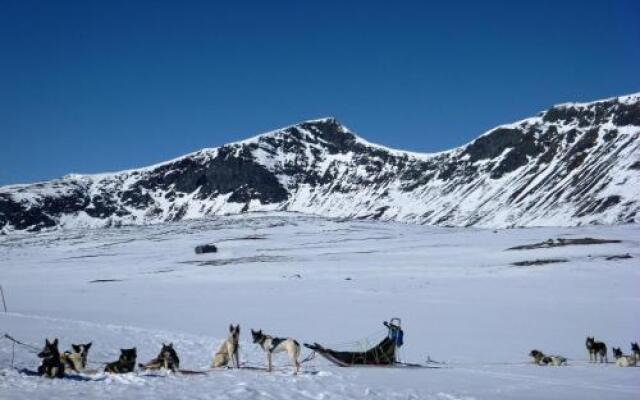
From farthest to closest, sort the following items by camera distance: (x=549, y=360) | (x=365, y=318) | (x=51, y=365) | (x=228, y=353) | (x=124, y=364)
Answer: (x=365, y=318)
(x=549, y=360)
(x=228, y=353)
(x=124, y=364)
(x=51, y=365)

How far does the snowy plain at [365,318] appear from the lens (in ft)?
49.9

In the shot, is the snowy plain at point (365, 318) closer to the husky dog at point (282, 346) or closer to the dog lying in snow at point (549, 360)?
the husky dog at point (282, 346)

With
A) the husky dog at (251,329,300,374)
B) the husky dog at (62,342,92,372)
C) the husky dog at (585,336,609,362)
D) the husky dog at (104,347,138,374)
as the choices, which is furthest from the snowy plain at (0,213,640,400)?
the husky dog at (62,342,92,372)

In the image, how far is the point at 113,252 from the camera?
136625 mm

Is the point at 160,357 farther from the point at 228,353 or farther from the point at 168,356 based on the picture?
the point at 228,353

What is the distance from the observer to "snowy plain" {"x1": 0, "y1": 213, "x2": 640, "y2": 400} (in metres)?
15.2

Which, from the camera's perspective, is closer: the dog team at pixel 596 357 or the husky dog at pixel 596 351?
the dog team at pixel 596 357

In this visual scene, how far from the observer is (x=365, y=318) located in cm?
3250

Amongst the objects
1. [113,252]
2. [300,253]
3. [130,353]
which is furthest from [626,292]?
[113,252]

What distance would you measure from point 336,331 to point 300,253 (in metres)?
74.3

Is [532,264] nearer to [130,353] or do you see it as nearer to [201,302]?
[201,302]

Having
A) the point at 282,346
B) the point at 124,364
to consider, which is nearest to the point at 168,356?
the point at 124,364

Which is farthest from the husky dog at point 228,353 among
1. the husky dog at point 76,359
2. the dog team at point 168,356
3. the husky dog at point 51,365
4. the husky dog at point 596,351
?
the husky dog at point 596,351

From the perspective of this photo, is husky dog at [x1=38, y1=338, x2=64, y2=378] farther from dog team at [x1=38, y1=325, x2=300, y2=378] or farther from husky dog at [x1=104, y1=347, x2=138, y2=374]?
husky dog at [x1=104, y1=347, x2=138, y2=374]
